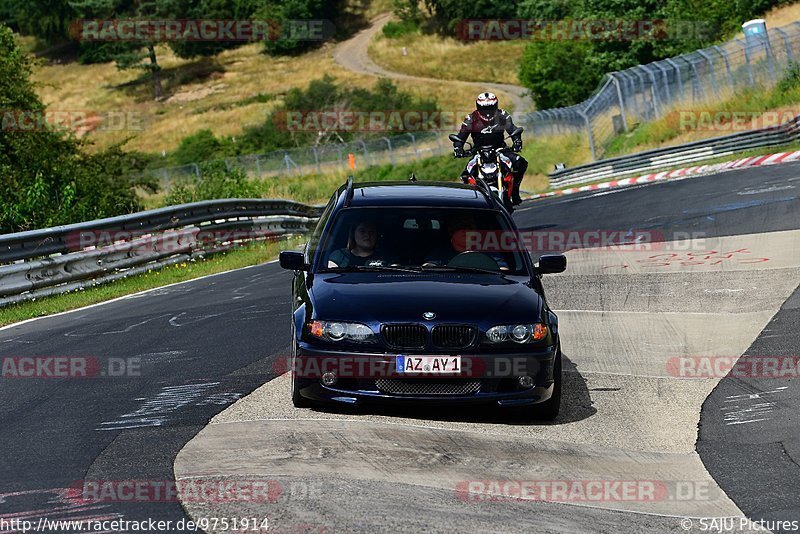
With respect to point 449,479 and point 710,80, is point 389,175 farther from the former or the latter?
point 449,479

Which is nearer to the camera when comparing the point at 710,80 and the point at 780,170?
the point at 780,170

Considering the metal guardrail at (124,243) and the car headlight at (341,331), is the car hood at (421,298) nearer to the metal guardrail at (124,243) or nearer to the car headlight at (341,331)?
the car headlight at (341,331)

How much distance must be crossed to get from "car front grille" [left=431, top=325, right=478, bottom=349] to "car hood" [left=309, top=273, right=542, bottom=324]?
5 cm

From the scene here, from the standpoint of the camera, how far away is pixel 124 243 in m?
19.6

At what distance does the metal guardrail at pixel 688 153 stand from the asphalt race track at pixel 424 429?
20825 millimetres

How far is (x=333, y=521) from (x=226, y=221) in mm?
18895

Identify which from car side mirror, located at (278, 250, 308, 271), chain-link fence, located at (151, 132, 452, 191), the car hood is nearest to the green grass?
car side mirror, located at (278, 250, 308, 271)

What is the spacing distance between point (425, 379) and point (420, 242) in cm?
159

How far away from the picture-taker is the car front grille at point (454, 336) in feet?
26.2

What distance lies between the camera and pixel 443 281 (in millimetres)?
8688

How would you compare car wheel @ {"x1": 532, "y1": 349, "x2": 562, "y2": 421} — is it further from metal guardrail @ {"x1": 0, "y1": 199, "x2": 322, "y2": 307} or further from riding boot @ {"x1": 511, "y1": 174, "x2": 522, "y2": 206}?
riding boot @ {"x1": 511, "y1": 174, "x2": 522, "y2": 206}

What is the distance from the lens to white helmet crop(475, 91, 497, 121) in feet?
61.2

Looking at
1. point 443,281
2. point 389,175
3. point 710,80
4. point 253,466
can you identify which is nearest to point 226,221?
point 443,281

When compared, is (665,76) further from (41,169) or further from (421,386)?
(421,386)
